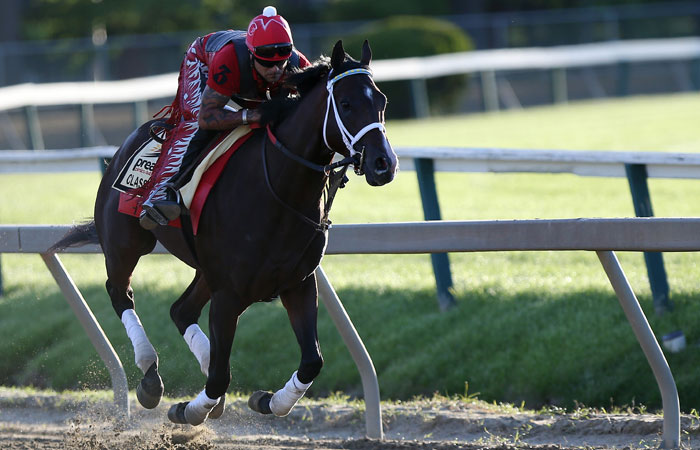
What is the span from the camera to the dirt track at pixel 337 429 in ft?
17.1

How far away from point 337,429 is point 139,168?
5.91 ft

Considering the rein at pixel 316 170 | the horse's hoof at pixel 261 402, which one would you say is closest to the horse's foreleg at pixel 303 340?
the horse's hoof at pixel 261 402

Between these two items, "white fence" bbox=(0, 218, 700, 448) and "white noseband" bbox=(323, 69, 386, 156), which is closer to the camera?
"white noseband" bbox=(323, 69, 386, 156)

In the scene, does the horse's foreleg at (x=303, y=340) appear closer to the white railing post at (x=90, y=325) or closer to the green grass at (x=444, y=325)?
the white railing post at (x=90, y=325)

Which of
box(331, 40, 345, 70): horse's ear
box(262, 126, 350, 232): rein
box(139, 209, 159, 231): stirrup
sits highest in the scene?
box(331, 40, 345, 70): horse's ear

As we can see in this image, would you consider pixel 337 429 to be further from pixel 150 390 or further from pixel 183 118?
pixel 183 118

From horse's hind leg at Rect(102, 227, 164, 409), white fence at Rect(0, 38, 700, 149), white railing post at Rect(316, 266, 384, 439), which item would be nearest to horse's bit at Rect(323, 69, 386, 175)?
white railing post at Rect(316, 266, 384, 439)

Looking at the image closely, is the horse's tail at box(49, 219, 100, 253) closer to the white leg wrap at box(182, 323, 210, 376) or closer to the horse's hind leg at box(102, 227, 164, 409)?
the horse's hind leg at box(102, 227, 164, 409)

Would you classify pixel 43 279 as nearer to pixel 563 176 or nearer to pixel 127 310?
pixel 127 310

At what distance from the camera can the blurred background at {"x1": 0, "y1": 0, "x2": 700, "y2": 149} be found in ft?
68.6

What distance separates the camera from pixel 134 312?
578cm

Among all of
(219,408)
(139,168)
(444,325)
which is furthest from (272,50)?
(444,325)

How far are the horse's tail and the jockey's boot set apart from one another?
86 centimetres

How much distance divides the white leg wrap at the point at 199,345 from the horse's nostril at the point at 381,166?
165cm
